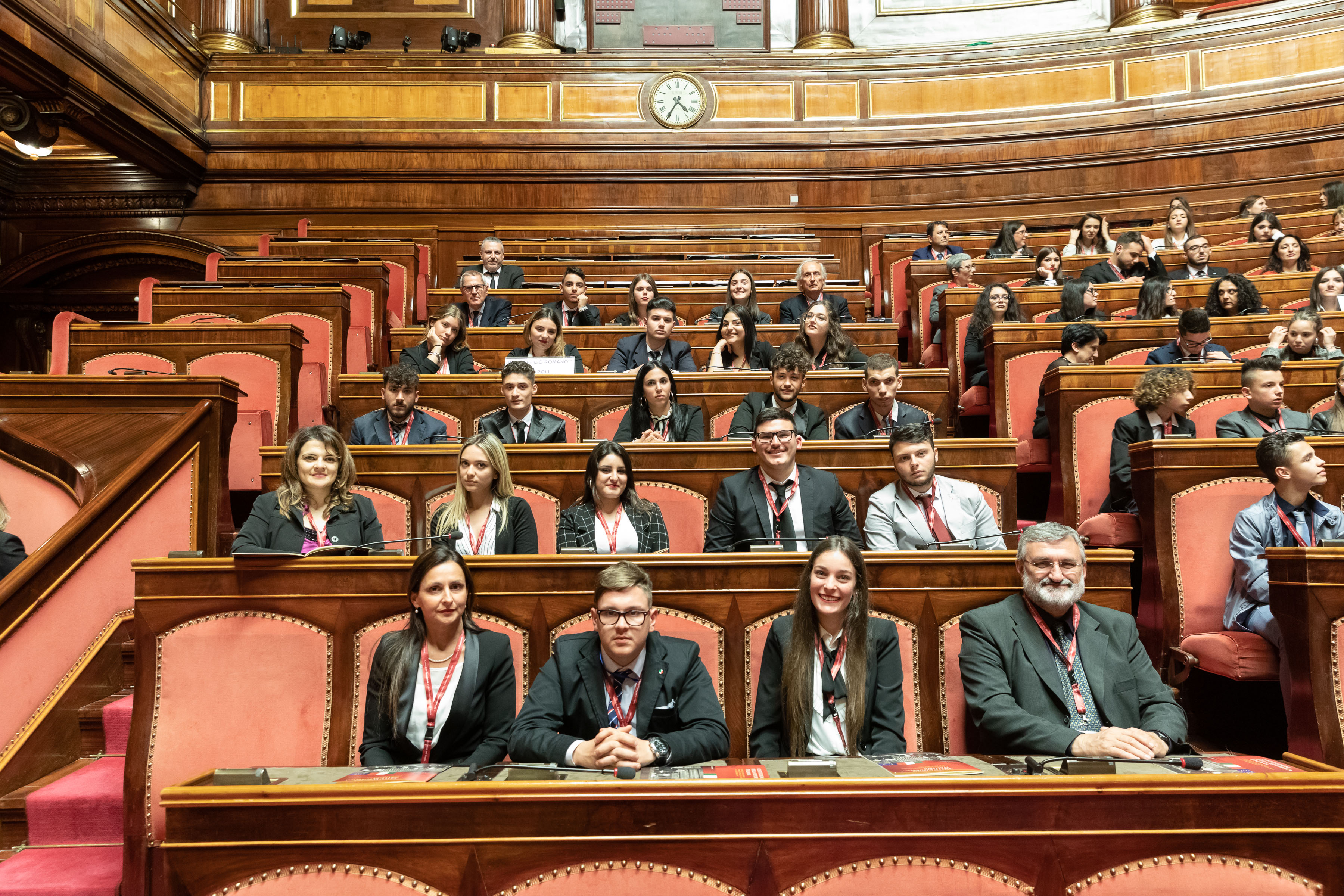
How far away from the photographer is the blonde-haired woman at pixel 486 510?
1.73m

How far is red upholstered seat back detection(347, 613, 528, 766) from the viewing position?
1390mm

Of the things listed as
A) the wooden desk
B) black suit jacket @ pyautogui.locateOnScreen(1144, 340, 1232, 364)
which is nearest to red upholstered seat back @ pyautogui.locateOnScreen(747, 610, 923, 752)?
the wooden desk

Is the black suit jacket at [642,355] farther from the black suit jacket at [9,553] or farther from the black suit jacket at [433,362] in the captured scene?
the black suit jacket at [9,553]

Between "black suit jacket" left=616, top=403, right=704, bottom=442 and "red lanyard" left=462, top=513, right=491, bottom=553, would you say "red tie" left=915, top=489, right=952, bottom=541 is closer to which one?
"black suit jacket" left=616, top=403, right=704, bottom=442

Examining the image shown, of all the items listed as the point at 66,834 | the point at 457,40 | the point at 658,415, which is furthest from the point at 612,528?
the point at 457,40

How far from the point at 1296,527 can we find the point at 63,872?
5.82ft

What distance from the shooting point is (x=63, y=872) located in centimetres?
134

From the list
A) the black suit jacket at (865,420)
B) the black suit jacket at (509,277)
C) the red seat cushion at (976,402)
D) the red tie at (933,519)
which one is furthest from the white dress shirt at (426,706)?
the black suit jacket at (509,277)

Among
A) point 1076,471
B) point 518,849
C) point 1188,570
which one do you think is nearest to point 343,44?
point 1076,471

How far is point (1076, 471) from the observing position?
7.03ft

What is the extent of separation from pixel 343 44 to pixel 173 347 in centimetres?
285

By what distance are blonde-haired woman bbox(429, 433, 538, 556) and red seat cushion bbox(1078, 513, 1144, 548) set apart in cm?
101

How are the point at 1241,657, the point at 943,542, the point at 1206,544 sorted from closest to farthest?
the point at 1241,657
the point at 943,542
the point at 1206,544

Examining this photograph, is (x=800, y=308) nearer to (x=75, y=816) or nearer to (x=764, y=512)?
(x=764, y=512)
